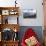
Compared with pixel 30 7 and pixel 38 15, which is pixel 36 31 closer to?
pixel 38 15

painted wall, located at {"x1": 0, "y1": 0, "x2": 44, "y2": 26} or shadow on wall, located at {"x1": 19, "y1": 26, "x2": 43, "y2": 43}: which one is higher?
painted wall, located at {"x1": 0, "y1": 0, "x2": 44, "y2": 26}

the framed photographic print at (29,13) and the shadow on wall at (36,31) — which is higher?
the framed photographic print at (29,13)

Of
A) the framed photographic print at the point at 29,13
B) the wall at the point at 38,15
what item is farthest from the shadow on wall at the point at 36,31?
the framed photographic print at the point at 29,13

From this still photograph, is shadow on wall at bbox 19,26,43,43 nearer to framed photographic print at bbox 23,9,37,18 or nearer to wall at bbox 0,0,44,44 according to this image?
wall at bbox 0,0,44,44

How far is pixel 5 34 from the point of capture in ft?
15.6

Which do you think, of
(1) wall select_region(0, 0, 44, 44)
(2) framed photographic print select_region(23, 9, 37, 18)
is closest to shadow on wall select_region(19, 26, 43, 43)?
(1) wall select_region(0, 0, 44, 44)

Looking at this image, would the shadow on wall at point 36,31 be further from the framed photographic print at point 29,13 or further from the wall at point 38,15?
the framed photographic print at point 29,13

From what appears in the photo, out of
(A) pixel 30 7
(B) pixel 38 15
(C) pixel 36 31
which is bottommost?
(C) pixel 36 31

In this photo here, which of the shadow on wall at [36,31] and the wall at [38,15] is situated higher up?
the wall at [38,15]

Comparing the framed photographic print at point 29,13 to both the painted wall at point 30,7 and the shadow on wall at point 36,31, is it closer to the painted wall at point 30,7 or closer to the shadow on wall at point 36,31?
the painted wall at point 30,7

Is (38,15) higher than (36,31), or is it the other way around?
(38,15)

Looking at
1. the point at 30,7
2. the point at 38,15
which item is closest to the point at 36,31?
the point at 38,15

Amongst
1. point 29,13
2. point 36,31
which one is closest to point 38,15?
point 29,13

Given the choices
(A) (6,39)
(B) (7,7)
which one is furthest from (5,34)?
(B) (7,7)
